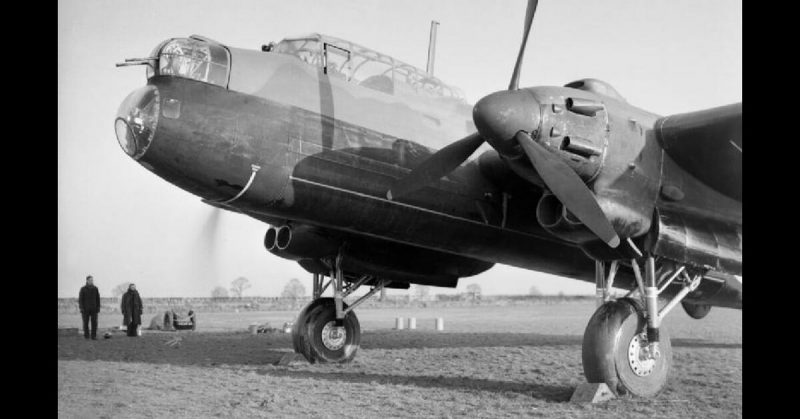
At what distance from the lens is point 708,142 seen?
847 cm

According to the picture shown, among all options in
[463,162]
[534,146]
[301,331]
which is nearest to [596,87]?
[534,146]

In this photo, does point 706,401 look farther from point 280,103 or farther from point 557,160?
point 280,103

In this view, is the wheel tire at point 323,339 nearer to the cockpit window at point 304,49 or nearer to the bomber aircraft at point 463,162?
the bomber aircraft at point 463,162

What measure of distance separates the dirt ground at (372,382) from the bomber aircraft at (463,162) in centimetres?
82

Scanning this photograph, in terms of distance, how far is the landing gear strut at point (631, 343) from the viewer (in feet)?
26.4

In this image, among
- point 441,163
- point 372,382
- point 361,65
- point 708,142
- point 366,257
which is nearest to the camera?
point 708,142

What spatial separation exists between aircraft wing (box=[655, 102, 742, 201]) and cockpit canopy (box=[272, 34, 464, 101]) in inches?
140

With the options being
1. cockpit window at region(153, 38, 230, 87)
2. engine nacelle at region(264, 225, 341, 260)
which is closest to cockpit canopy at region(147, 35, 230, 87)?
cockpit window at region(153, 38, 230, 87)

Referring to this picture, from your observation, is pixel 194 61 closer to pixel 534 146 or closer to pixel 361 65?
pixel 361 65

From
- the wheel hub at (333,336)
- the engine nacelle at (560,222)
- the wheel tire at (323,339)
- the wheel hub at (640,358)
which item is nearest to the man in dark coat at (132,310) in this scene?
the wheel tire at (323,339)

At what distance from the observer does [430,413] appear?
7.25 m

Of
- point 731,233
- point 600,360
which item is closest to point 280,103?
point 600,360

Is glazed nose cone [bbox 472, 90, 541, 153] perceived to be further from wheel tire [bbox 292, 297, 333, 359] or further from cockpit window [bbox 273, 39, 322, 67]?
wheel tire [bbox 292, 297, 333, 359]

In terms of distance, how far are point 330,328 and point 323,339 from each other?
0.81 feet
